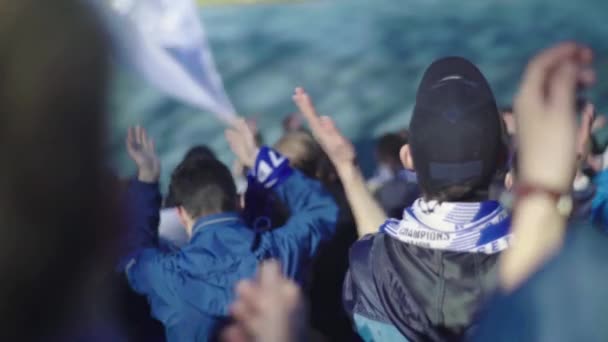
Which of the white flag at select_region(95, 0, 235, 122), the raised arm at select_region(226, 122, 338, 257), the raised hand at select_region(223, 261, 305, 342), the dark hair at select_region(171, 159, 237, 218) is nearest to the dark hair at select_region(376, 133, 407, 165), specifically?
the white flag at select_region(95, 0, 235, 122)

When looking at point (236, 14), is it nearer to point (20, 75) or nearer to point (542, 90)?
point (542, 90)

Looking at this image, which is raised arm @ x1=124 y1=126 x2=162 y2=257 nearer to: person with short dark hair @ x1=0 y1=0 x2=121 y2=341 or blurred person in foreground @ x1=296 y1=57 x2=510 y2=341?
blurred person in foreground @ x1=296 y1=57 x2=510 y2=341

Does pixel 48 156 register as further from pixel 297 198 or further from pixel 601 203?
pixel 601 203

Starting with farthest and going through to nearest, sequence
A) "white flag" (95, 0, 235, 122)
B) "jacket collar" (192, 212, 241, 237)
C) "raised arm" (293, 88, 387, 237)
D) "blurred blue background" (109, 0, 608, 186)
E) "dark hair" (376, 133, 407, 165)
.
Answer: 1. "blurred blue background" (109, 0, 608, 186)
2. "white flag" (95, 0, 235, 122)
3. "dark hair" (376, 133, 407, 165)
4. "jacket collar" (192, 212, 241, 237)
5. "raised arm" (293, 88, 387, 237)

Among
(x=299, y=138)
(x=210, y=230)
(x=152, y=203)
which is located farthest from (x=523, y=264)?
(x=299, y=138)

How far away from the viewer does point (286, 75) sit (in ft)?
14.1

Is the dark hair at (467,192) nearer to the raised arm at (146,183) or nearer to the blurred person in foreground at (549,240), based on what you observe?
the blurred person in foreground at (549,240)

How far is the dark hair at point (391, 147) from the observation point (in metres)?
3.05

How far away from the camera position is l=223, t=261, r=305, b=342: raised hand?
0.75m

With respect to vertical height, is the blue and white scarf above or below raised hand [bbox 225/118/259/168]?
below

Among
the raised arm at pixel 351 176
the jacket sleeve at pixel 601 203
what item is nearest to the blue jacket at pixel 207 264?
the raised arm at pixel 351 176

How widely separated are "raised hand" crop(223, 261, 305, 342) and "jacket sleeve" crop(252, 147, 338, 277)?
1.16 m

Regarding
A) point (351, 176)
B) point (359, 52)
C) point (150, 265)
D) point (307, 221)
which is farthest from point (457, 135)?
point (359, 52)

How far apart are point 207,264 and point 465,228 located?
2.29 feet
